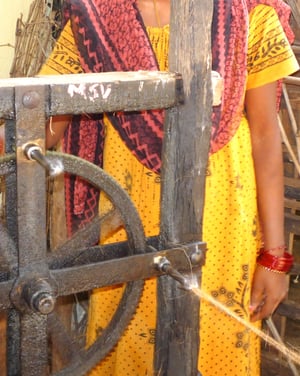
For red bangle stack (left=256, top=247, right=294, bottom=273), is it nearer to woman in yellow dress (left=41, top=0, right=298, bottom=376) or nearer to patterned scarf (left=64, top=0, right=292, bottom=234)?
woman in yellow dress (left=41, top=0, right=298, bottom=376)

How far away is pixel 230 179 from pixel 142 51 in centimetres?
42

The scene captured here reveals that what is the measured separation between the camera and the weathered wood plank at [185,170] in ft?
4.81

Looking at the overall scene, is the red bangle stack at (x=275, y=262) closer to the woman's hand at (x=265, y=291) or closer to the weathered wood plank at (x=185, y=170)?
the woman's hand at (x=265, y=291)

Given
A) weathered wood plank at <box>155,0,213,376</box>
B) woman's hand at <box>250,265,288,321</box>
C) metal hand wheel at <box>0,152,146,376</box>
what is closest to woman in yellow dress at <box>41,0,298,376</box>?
woman's hand at <box>250,265,288,321</box>

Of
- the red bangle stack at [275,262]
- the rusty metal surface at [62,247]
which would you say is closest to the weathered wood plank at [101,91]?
the rusty metal surface at [62,247]

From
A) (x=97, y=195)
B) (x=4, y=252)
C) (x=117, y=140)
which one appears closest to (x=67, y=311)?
(x=97, y=195)

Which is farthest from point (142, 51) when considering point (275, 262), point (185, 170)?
point (275, 262)

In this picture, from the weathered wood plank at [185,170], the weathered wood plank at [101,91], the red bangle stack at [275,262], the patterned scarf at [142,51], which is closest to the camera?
the weathered wood plank at [101,91]

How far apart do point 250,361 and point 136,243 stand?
→ 820 millimetres

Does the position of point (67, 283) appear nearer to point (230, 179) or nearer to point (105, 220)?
point (105, 220)

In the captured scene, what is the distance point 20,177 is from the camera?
1321 millimetres

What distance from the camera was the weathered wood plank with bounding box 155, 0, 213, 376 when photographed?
57.7 inches

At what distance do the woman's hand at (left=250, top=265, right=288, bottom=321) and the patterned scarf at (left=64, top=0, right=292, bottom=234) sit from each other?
15.1 inches

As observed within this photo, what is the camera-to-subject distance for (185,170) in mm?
1513
